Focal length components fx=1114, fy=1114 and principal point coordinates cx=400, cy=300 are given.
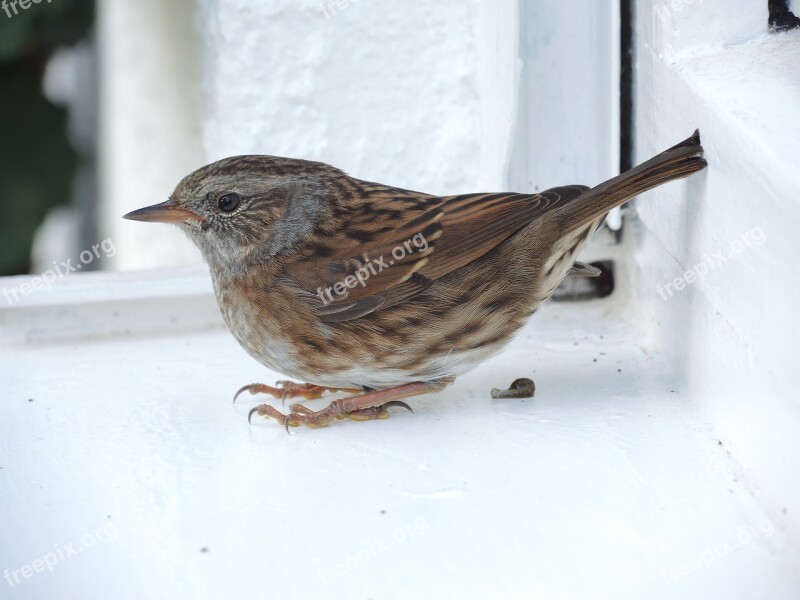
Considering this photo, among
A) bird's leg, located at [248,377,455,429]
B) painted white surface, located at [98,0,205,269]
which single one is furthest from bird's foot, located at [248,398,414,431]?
painted white surface, located at [98,0,205,269]

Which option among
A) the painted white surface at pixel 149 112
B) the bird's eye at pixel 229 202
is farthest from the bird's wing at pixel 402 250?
the painted white surface at pixel 149 112

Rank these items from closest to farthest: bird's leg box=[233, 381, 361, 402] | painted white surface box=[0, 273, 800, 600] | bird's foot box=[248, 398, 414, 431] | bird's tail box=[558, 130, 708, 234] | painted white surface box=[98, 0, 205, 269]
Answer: painted white surface box=[0, 273, 800, 600] → bird's tail box=[558, 130, 708, 234] → bird's foot box=[248, 398, 414, 431] → bird's leg box=[233, 381, 361, 402] → painted white surface box=[98, 0, 205, 269]

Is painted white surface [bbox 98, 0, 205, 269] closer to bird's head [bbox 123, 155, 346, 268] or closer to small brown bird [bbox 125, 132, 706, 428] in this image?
bird's head [bbox 123, 155, 346, 268]

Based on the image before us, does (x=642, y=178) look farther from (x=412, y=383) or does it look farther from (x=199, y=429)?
(x=199, y=429)

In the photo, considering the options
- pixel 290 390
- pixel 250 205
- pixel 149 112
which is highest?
pixel 250 205

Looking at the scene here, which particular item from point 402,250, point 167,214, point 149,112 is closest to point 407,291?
point 402,250

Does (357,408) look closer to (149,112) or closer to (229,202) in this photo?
A: (229,202)
